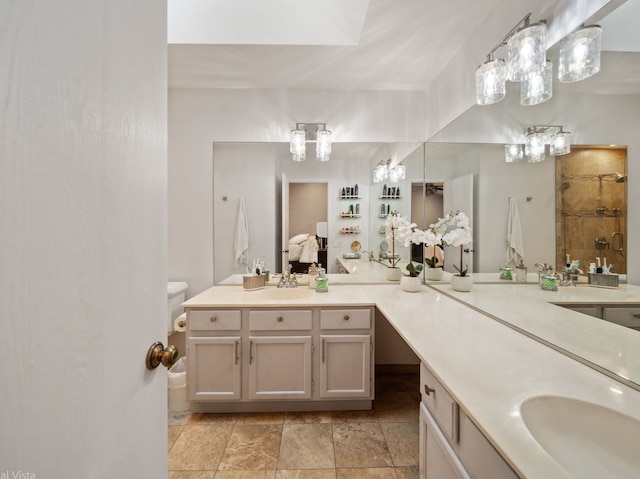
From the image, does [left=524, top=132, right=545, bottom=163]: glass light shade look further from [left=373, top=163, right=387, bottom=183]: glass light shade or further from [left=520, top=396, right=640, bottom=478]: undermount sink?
[left=373, top=163, right=387, bottom=183]: glass light shade

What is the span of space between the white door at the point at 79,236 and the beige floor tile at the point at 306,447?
1150 mm

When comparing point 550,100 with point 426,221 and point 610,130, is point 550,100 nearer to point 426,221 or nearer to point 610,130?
point 610,130

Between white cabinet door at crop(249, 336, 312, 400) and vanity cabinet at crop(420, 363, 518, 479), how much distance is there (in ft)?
3.04

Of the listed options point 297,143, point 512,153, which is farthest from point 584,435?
point 297,143

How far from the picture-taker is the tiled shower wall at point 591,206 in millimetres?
902

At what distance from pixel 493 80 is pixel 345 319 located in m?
1.61

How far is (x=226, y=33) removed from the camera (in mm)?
1875

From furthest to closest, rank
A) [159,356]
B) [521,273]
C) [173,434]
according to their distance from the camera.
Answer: [173,434], [521,273], [159,356]

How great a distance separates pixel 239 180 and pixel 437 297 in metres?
1.86

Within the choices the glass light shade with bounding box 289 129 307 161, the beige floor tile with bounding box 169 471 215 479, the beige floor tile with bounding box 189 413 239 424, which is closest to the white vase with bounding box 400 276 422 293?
the glass light shade with bounding box 289 129 307 161

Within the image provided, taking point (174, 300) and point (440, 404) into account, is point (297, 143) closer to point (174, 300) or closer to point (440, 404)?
point (174, 300)

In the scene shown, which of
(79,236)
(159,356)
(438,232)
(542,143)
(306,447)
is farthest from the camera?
(438,232)

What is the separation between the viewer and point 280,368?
6.33ft

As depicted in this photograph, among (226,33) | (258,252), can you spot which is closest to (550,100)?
(226,33)
